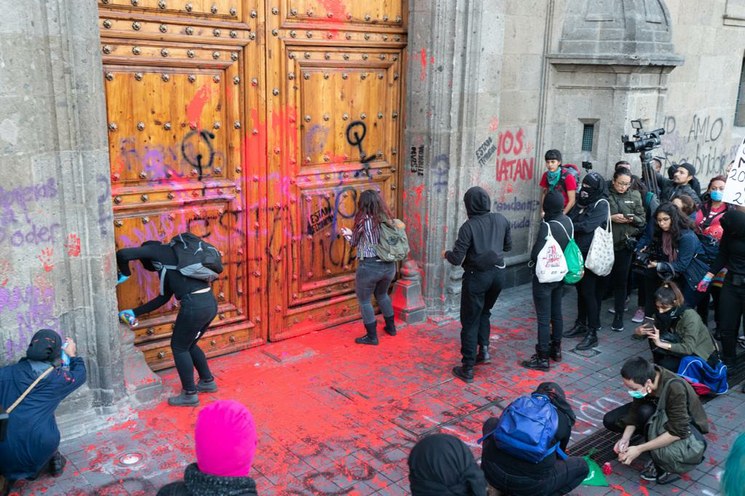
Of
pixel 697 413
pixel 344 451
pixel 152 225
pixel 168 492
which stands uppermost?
pixel 152 225

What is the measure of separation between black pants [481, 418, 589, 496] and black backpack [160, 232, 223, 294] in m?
2.47

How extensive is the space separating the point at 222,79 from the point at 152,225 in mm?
1411

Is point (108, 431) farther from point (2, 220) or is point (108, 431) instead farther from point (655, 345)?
point (655, 345)

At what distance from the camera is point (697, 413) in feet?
17.6

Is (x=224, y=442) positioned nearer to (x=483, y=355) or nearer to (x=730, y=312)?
(x=483, y=355)

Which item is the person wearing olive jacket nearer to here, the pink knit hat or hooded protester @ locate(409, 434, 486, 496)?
hooded protester @ locate(409, 434, 486, 496)

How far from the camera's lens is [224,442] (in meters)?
2.88

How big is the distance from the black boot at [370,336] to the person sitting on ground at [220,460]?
4360 mm

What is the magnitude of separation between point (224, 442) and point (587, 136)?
761cm

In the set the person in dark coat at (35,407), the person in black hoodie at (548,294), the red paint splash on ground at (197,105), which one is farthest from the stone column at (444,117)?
the person in dark coat at (35,407)

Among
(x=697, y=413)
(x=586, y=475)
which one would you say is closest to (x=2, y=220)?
(x=586, y=475)

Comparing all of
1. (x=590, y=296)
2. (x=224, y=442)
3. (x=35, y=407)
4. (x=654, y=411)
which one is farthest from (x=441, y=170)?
(x=224, y=442)

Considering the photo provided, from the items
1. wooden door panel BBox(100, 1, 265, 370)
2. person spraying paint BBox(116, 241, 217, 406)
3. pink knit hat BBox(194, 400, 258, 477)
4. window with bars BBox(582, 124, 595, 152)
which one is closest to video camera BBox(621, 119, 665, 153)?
window with bars BBox(582, 124, 595, 152)

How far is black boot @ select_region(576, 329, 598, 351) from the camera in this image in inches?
298
